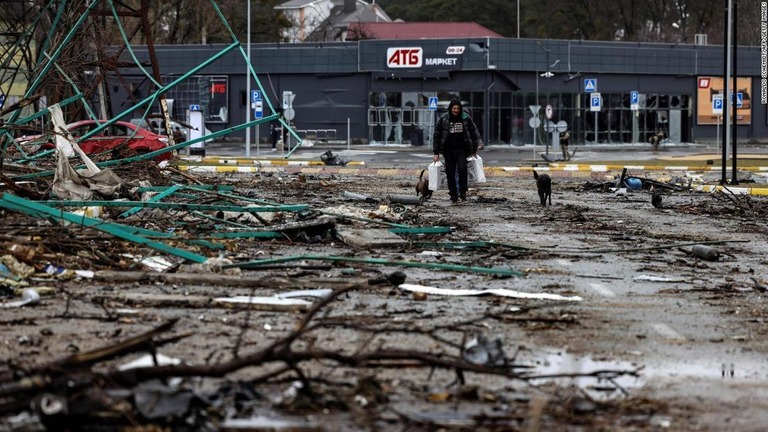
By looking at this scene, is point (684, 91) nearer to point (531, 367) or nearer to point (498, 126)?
point (498, 126)

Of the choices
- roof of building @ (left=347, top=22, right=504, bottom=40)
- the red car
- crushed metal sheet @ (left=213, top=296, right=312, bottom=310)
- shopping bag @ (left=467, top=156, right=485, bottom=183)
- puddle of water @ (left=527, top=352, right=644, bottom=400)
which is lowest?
puddle of water @ (left=527, top=352, right=644, bottom=400)

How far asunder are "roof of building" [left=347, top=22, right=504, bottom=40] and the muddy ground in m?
65.7

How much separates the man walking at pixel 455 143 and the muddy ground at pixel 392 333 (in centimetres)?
573

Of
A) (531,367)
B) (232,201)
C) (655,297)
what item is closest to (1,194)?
(232,201)

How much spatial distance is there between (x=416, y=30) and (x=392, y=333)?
249 feet

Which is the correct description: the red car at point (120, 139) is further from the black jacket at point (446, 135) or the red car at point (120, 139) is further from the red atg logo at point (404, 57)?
the red atg logo at point (404, 57)

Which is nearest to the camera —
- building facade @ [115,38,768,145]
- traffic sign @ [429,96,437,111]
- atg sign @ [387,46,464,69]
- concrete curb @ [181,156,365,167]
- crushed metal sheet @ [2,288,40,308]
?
crushed metal sheet @ [2,288,40,308]

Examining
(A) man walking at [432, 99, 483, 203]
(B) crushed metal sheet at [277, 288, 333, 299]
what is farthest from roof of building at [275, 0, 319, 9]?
(B) crushed metal sheet at [277, 288, 333, 299]

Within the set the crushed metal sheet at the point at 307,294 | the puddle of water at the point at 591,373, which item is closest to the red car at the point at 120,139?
the crushed metal sheet at the point at 307,294

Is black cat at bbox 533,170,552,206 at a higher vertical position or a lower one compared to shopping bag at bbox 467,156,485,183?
lower

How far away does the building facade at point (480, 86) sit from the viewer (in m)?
65.5

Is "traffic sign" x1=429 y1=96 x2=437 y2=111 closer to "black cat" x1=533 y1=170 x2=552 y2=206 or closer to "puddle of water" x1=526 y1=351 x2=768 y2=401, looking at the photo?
"black cat" x1=533 y1=170 x2=552 y2=206

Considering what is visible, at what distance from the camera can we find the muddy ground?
5629 mm

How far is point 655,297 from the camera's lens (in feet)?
32.8
